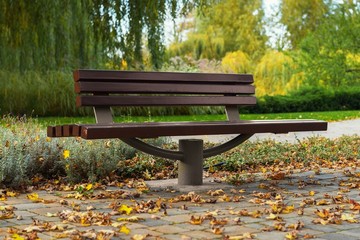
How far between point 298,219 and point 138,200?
1282mm

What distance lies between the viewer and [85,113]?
1733 centimetres

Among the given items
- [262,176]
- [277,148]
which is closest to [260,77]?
[277,148]

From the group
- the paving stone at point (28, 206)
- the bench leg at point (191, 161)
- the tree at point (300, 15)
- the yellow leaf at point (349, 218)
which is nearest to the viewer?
the yellow leaf at point (349, 218)

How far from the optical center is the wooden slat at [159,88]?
18.2 feet

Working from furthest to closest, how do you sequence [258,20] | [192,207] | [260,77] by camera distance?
[258,20]
[260,77]
[192,207]

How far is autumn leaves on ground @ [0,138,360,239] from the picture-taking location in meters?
3.95

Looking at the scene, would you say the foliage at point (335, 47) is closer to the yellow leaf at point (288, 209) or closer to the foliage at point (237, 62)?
the foliage at point (237, 62)

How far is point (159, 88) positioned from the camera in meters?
5.99

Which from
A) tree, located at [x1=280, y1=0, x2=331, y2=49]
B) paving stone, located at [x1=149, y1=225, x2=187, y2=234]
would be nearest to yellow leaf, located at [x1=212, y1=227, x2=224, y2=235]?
paving stone, located at [x1=149, y1=225, x2=187, y2=234]

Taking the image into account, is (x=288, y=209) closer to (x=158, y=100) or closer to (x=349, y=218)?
(x=349, y=218)

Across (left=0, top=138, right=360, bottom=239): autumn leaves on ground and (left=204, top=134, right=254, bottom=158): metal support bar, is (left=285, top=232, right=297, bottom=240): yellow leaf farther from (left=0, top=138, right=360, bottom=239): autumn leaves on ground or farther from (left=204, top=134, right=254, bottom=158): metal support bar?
(left=204, top=134, right=254, bottom=158): metal support bar

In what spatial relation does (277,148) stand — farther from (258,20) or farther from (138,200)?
(258,20)

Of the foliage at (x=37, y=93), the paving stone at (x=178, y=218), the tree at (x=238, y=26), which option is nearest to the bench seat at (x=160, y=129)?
the paving stone at (x=178, y=218)

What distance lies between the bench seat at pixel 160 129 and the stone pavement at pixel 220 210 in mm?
478
